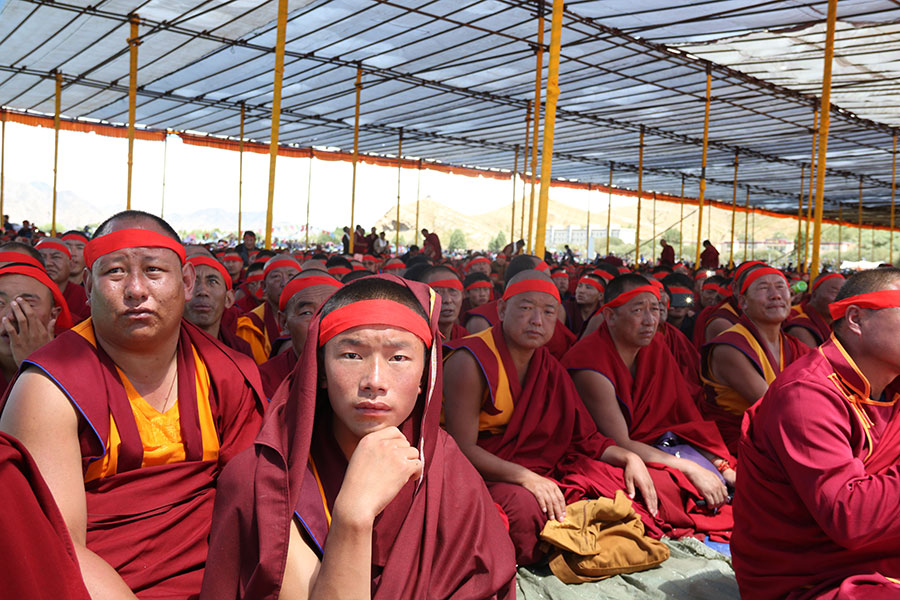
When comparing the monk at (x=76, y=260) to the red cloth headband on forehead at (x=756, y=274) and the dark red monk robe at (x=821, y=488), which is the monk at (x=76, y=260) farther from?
the dark red monk robe at (x=821, y=488)

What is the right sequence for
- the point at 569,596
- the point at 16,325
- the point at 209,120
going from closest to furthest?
the point at 16,325 < the point at 569,596 < the point at 209,120

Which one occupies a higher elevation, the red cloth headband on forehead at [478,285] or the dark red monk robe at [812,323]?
the red cloth headband on forehead at [478,285]

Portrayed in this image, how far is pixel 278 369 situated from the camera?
3.48 m

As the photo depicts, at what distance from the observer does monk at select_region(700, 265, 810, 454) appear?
13.9ft

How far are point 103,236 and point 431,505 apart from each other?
1405 millimetres

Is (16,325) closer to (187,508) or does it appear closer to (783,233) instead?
(187,508)

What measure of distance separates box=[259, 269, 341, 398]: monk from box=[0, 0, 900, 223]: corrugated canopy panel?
290 inches

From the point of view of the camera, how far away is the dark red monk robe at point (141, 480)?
198 centimetres

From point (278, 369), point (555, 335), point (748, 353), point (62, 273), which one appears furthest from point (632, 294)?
point (62, 273)

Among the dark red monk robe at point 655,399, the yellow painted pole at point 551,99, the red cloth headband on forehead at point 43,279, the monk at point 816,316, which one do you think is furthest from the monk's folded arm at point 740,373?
the red cloth headband on forehead at point 43,279

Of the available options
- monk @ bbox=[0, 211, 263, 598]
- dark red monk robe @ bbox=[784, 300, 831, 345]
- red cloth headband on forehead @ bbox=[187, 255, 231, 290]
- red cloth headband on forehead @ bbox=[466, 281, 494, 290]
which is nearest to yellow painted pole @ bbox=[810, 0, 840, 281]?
dark red monk robe @ bbox=[784, 300, 831, 345]

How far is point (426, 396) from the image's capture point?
71.7 inches

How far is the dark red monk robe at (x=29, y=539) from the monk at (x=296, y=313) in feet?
7.57

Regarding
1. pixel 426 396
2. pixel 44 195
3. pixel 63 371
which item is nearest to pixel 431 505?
pixel 426 396
